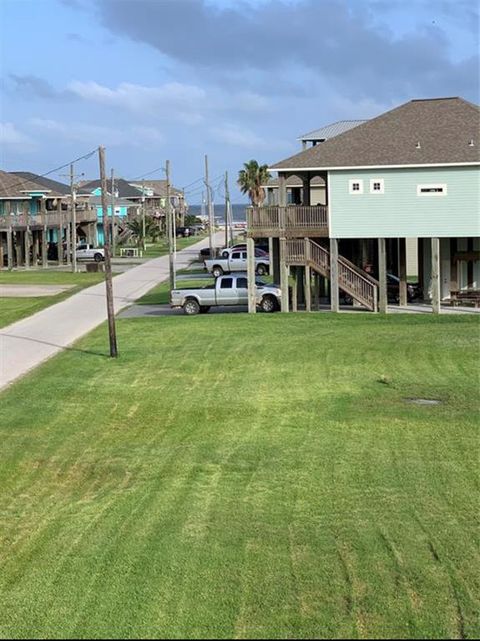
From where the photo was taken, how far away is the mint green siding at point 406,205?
38625 millimetres

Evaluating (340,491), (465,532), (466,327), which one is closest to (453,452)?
(340,491)

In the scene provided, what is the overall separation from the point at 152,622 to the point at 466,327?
85.9 feet

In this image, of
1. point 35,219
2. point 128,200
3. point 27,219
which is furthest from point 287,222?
point 128,200

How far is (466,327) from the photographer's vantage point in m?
34.3

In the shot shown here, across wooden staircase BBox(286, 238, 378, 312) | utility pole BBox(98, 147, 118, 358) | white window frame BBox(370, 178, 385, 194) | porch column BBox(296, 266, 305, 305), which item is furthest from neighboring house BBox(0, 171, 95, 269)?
utility pole BBox(98, 147, 118, 358)

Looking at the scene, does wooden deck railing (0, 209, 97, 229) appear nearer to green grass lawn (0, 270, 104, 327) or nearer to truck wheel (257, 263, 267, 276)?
green grass lawn (0, 270, 104, 327)

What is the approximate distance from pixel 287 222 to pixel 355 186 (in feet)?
10.4

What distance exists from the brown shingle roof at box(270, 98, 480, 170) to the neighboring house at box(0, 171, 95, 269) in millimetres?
38056

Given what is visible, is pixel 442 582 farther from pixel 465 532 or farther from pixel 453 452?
pixel 453 452

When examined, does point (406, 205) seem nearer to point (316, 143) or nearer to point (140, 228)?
point (316, 143)

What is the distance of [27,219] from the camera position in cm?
7525

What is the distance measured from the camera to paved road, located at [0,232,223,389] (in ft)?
94.4

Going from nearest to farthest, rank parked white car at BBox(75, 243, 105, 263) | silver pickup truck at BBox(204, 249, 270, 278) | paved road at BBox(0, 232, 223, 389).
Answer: paved road at BBox(0, 232, 223, 389)
silver pickup truck at BBox(204, 249, 270, 278)
parked white car at BBox(75, 243, 105, 263)

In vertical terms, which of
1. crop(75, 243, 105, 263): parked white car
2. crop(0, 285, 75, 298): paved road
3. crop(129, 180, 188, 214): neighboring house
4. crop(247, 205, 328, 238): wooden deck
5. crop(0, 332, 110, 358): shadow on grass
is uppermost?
crop(129, 180, 188, 214): neighboring house
